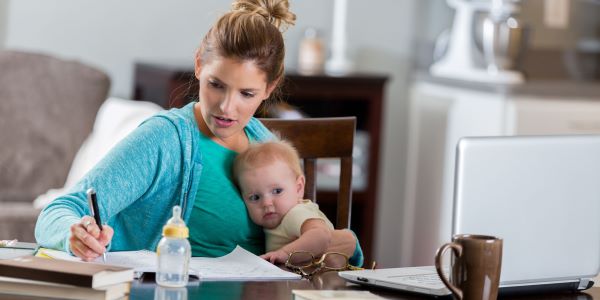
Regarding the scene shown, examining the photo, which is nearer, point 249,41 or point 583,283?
point 583,283

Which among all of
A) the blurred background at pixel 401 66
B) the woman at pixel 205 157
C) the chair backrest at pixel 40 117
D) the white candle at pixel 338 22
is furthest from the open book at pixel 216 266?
the white candle at pixel 338 22

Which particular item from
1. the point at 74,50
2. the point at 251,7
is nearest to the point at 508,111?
the point at 74,50

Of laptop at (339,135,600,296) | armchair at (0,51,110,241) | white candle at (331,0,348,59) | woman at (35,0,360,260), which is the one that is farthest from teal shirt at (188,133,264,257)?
white candle at (331,0,348,59)

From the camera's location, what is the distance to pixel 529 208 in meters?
1.53

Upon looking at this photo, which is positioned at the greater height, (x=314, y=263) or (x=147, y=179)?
(x=147, y=179)

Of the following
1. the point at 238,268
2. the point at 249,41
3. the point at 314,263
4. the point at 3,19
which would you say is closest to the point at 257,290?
the point at 238,268

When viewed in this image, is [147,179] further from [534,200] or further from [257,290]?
[534,200]

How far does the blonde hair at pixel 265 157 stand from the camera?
6.28 ft

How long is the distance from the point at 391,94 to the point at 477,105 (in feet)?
2.16

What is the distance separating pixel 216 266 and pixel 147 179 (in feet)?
0.89

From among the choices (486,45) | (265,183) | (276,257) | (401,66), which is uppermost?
(486,45)

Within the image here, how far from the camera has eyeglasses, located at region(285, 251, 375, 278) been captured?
1714 mm

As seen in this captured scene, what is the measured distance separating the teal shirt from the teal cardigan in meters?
0.03

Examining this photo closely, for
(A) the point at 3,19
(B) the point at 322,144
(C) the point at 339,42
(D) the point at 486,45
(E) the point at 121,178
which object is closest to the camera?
(E) the point at 121,178
